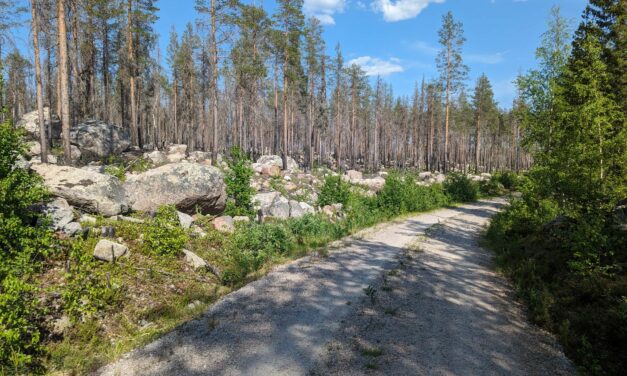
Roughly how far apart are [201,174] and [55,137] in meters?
20.8

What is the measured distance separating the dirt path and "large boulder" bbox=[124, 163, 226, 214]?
548cm

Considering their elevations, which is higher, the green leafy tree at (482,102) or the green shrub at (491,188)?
the green leafy tree at (482,102)

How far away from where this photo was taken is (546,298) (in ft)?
21.1

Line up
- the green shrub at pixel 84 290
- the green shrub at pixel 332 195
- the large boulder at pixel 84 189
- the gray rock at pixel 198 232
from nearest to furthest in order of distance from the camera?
1. the green shrub at pixel 84 290
2. the large boulder at pixel 84 189
3. the gray rock at pixel 198 232
4. the green shrub at pixel 332 195

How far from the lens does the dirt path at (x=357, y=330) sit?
436 cm

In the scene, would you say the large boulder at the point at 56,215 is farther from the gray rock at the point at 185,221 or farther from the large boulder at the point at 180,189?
the gray rock at the point at 185,221

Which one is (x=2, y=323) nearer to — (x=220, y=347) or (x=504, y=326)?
(x=220, y=347)

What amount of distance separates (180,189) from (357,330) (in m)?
8.91

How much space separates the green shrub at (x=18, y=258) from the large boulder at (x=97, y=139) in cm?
1817

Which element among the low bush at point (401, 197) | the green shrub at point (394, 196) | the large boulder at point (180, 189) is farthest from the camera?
the low bush at point (401, 197)

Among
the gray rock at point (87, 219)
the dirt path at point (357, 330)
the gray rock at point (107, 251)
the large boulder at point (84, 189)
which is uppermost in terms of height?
the large boulder at point (84, 189)

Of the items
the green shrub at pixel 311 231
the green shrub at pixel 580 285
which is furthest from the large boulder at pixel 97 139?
the green shrub at pixel 580 285

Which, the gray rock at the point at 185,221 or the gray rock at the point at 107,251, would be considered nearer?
the gray rock at the point at 107,251

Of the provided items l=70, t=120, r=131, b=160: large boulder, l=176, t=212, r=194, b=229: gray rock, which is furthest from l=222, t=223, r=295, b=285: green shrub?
l=70, t=120, r=131, b=160: large boulder
